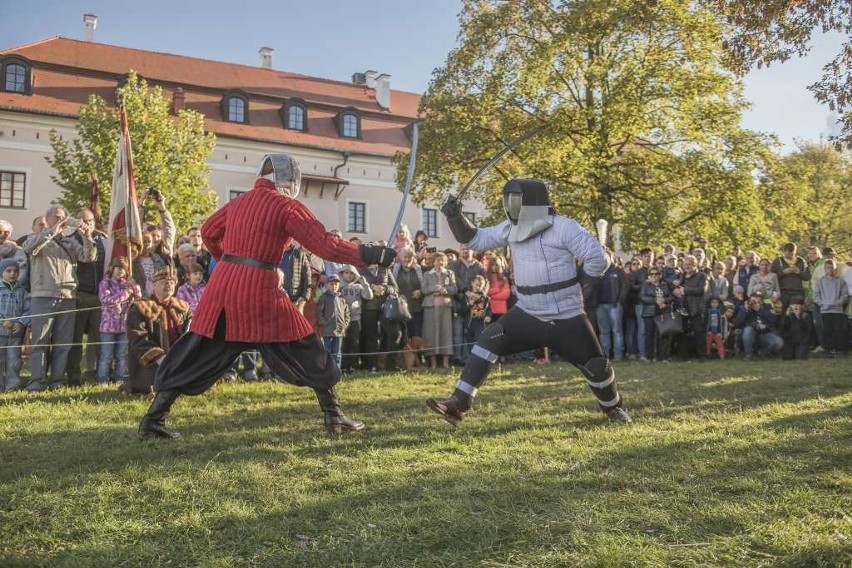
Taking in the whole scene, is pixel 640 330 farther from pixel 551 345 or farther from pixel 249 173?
pixel 249 173

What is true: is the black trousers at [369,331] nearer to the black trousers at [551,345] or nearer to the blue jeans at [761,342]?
the black trousers at [551,345]

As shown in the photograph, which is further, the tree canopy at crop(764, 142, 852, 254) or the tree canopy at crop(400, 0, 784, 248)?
the tree canopy at crop(764, 142, 852, 254)

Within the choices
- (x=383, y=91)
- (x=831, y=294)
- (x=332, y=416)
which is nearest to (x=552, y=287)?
(x=332, y=416)

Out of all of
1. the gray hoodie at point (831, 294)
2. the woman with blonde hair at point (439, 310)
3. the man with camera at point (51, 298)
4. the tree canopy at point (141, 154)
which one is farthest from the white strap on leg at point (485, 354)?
the tree canopy at point (141, 154)

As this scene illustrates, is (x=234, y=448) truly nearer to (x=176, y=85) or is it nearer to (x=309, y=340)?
(x=309, y=340)

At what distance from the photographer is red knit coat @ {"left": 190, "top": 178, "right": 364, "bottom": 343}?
5.36 metres

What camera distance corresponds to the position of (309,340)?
18.5 feet

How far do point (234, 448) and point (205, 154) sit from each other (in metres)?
22.6

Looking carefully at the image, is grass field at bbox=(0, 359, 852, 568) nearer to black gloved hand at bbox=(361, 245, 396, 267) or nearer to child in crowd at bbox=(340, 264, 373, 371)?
black gloved hand at bbox=(361, 245, 396, 267)

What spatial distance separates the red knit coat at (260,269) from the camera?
536cm

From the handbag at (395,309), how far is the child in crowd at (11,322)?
15.3 ft

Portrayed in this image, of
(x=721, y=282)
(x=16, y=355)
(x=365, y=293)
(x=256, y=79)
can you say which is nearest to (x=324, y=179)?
(x=256, y=79)

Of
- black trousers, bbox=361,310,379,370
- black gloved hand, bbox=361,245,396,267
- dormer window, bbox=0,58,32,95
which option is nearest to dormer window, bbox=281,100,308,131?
dormer window, bbox=0,58,32,95

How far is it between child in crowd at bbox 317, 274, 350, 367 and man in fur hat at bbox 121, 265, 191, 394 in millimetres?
2464
